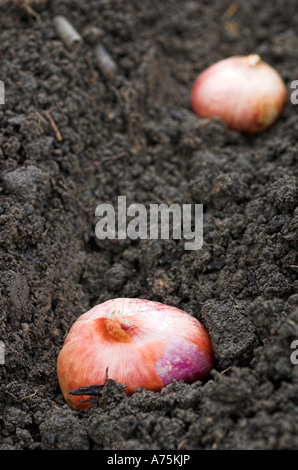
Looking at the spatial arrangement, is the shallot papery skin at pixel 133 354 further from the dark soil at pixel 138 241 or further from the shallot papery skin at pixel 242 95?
the shallot papery skin at pixel 242 95

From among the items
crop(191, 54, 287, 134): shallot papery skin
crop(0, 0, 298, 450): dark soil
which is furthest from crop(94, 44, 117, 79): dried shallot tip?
crop(191, 54, 287, 134): shallot papery skin

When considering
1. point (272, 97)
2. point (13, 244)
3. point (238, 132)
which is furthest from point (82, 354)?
point (272, 97)

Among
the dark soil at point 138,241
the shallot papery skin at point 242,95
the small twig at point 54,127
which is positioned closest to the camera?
the dark soil at point 138,241

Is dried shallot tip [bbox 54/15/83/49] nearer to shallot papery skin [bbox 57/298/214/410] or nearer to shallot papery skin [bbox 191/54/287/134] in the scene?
shallot papery skin [bbox 191/54/287/134]

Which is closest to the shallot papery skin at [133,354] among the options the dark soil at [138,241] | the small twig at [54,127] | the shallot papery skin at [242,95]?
the dark soil at [138,241]

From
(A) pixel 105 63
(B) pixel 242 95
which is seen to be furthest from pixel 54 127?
(B) pixel 242 95

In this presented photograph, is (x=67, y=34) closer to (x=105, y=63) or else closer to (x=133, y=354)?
(x=105, y=63)

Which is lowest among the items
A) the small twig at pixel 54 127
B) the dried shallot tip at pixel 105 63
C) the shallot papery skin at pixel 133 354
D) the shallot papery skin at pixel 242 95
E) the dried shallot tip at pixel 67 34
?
the shallot papery skin at pixel 133 354
